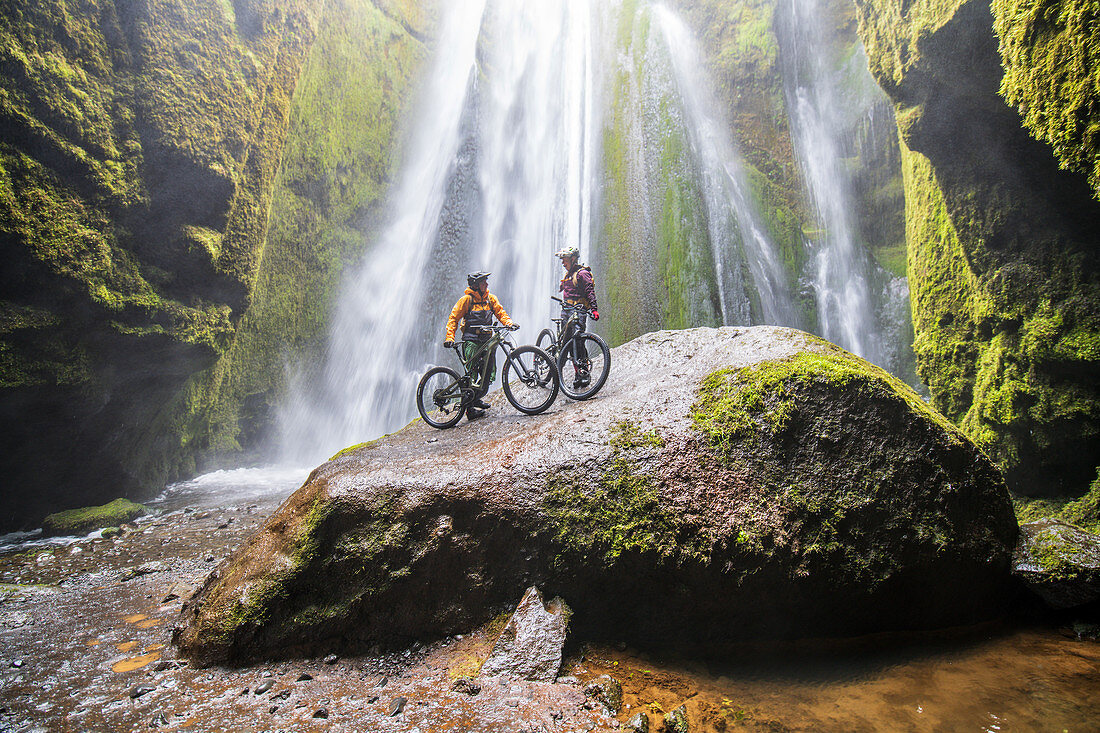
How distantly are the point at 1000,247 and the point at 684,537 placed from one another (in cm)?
627

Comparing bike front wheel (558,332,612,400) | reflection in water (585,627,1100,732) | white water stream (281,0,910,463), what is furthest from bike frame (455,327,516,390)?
white water stream (281,0,910,463)

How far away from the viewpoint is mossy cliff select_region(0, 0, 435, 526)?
22.5 ft

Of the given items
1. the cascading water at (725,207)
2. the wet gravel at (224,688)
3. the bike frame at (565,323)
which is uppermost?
the cascading water at (725,207)

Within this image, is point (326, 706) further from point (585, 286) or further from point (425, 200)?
point (425, 200)

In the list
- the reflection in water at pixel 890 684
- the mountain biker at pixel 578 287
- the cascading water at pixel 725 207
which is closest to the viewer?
the reflection in water at pixel 890 684

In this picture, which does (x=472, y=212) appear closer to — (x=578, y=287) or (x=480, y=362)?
(x=578, y=287)

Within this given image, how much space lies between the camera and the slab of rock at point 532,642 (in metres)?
3.39

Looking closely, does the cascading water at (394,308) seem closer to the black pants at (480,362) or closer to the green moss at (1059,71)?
the black pants at (480,362)

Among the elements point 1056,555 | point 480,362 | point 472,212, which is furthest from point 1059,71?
point 472,212

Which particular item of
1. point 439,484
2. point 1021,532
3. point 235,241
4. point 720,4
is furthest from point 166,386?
point 720,4

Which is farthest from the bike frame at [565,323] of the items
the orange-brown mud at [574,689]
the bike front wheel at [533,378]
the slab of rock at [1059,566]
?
the slab of rock at [1059,566]

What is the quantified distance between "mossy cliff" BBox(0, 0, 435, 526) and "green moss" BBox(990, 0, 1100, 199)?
415 inches

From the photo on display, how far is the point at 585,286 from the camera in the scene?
20.7ft

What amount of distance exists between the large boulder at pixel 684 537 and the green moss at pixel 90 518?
581cm
